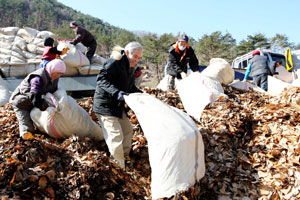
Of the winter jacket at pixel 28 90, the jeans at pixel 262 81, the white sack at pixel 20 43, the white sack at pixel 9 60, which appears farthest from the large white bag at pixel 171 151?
the white sack at pixel 20 43

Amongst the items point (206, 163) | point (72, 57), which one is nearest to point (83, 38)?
point (72, 57)

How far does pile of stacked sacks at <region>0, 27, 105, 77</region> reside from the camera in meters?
5.43

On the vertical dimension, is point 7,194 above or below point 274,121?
below

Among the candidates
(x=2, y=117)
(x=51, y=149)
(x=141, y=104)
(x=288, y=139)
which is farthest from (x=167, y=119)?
(x=2, y=117)

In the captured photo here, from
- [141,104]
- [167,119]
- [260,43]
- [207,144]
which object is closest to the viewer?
[167,119]

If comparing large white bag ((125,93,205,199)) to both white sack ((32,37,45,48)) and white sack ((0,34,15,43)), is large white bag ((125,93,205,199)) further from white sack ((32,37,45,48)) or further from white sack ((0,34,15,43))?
white sack ((0,34,15,43))

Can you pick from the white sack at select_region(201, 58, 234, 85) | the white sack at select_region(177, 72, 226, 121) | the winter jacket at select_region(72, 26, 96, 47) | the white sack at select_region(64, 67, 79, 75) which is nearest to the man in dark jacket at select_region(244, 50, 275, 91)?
the white sack at select_region(201, 58, 234, 85)

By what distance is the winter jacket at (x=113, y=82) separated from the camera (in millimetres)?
2283

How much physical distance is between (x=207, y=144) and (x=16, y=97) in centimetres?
240

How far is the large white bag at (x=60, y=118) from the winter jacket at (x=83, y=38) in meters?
3.47

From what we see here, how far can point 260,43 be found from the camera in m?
26.5

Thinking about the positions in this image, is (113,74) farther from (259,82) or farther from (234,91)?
(259,82)

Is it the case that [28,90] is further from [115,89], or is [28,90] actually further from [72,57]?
[72,57]

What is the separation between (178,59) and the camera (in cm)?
423
